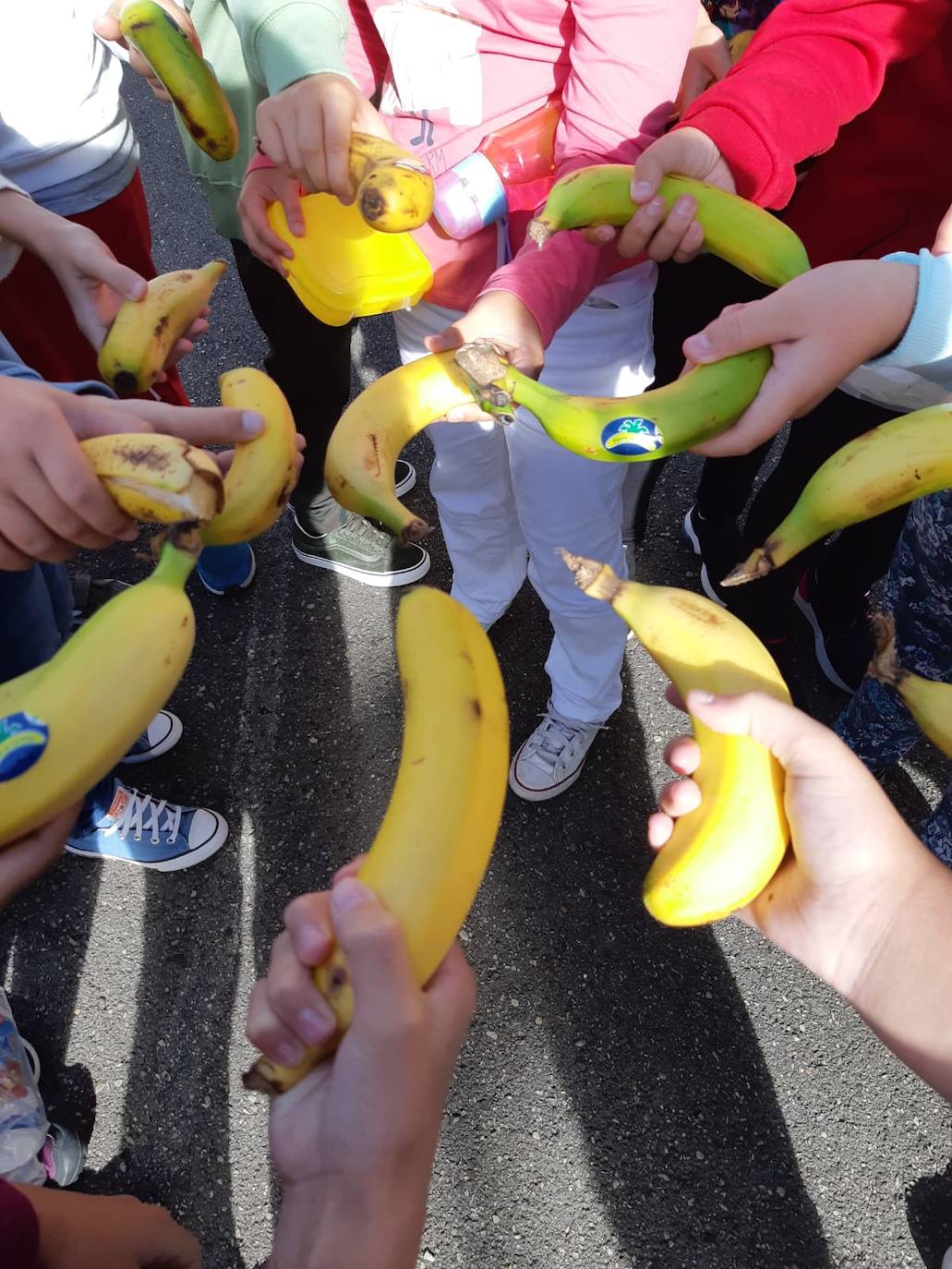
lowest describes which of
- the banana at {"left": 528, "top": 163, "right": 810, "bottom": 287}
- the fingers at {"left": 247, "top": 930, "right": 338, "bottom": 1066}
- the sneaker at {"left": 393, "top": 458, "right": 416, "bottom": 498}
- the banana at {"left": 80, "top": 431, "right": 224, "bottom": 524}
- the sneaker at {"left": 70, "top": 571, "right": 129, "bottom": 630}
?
the sneaker at {"left": 70, "top": 571, "right": 129, "bottom": 630}

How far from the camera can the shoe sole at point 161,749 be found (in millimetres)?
2383

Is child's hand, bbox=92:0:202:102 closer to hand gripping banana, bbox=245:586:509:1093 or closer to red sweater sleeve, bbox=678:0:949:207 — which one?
red sweater sleeve, bbox=678:0:949:207

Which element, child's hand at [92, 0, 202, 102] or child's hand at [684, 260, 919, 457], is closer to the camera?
child's hand at [684, 260, 919, 457]

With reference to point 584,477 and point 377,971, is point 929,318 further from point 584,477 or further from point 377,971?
point 377,971

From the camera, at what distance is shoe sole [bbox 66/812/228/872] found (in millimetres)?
2191

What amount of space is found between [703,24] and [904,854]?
197cm

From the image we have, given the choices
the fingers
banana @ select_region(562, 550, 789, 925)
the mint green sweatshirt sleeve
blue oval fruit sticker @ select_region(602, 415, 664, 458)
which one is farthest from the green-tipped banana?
the fingers

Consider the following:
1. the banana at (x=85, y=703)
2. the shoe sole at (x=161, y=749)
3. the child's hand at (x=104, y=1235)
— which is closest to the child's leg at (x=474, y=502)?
the shoe sole at (x=161, y=749)

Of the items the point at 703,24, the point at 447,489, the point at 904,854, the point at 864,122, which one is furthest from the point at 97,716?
the point at 703,24

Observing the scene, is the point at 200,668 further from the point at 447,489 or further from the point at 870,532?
the point at 870,532

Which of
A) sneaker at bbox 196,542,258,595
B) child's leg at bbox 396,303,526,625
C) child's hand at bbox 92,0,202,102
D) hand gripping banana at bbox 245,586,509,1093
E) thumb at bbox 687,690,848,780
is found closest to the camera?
hand gripping banana at bbox 245,586,509,1093

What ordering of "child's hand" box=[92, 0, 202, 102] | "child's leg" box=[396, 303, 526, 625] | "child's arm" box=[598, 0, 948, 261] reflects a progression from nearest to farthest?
"child's arm" box=[598, 0, 948, 261] → "child's hand" box=[92, 0, 202, 102] → "child's leg" box=[396, 303, 526, 625]

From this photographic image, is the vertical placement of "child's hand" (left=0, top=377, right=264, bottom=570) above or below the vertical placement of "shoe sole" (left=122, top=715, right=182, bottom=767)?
above

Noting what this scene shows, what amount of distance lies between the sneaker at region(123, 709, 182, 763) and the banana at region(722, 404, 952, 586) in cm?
184
